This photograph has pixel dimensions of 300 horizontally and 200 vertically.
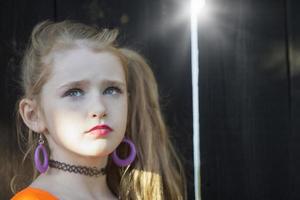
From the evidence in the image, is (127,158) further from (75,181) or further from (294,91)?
(294,91)

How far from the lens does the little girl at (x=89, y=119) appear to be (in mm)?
1603

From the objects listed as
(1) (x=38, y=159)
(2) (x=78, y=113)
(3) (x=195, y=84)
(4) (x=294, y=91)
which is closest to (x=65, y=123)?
(2) (x=78, y=113)

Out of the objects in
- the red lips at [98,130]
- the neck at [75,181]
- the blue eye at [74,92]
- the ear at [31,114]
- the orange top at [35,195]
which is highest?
the blue eye at [74,92]

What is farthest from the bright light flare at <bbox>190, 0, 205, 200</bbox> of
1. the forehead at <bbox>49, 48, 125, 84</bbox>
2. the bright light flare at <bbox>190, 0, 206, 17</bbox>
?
the forehead at <bbox>49, 48, 125, 84</bbox>

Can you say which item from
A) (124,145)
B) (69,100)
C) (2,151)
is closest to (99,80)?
(69,100)

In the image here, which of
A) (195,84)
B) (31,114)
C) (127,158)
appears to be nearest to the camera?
(31,114)

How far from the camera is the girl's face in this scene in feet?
5.23

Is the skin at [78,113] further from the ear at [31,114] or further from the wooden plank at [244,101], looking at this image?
the wooden plank at [244,101]

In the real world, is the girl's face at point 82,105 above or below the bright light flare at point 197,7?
below

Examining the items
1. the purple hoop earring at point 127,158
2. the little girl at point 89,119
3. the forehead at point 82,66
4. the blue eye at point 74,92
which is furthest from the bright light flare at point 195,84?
the blue eye at point 74,92

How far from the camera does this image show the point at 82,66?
162cm

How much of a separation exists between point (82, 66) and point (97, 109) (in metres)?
0.12

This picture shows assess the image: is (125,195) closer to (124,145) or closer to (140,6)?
(124,145)

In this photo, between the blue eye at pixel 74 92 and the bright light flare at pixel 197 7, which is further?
the bright light flare at pixel 197 7
